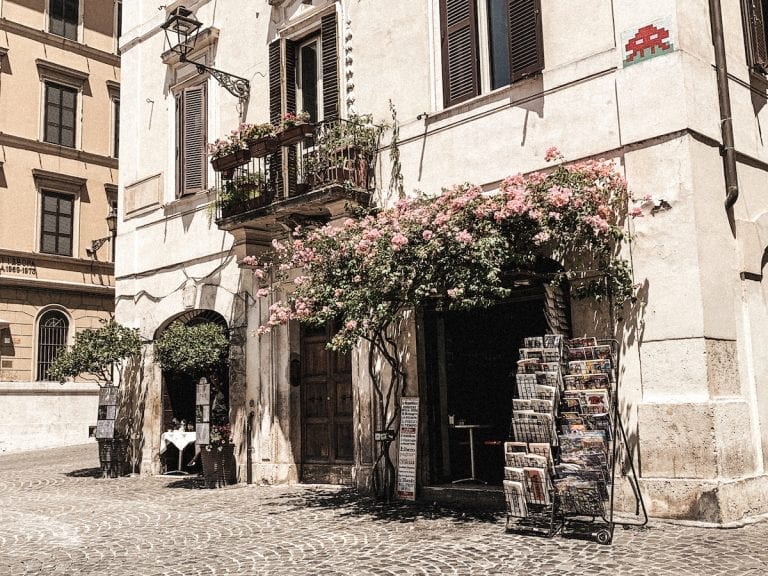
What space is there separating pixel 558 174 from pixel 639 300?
1575 mm

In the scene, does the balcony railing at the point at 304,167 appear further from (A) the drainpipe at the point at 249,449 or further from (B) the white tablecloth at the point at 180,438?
(B) the white tablecloth at the point at 180,438

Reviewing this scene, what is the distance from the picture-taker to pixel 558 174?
28.1 feet

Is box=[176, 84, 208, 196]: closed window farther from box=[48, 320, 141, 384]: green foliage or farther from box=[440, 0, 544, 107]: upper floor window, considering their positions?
box=[440, 0, 544, 107]: upper floor window

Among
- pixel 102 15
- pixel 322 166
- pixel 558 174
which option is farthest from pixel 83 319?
pixel 558 174

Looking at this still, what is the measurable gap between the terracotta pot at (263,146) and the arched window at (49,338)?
1441 cm

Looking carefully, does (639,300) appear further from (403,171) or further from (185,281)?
(185,281)

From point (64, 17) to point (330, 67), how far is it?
17.2m

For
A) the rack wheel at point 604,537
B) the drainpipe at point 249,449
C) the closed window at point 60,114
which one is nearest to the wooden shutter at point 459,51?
the rack wheel at point 604,537

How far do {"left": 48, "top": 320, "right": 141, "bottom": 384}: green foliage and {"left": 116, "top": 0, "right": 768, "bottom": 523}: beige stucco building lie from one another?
54 centimetres

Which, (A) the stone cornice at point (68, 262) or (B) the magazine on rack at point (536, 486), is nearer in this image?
(B) the magazine on rack at point (536, 486)

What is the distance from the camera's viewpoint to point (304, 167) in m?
11.6

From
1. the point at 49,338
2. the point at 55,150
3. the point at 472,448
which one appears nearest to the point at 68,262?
the point at 49,338

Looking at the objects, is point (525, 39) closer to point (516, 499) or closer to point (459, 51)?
point (459, 51)

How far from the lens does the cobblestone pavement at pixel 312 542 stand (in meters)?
6.46
